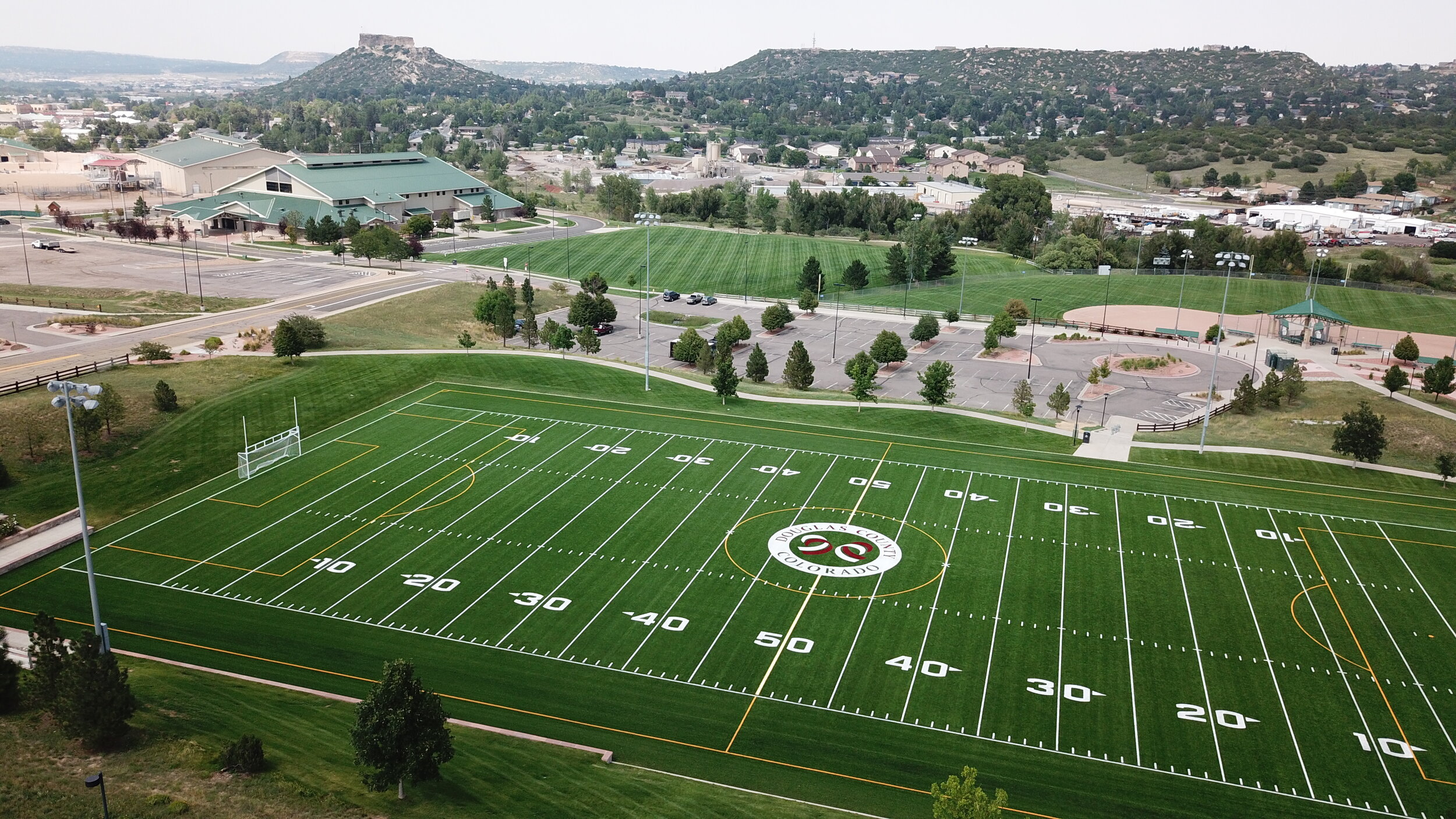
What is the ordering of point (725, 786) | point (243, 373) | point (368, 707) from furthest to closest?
point (243, 373) → point (725, 786) → point (368, 707)

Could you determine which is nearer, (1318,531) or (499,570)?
(499,570)

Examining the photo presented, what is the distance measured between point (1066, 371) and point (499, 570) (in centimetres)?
5402

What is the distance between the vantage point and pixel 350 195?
441 feet

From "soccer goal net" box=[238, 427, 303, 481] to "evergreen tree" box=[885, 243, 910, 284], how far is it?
71.9m

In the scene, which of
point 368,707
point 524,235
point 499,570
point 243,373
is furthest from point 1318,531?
point 524,235

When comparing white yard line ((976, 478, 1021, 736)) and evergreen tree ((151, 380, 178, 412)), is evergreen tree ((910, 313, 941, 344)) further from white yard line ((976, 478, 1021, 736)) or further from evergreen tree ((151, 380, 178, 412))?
evergreen tree ((151, 380, 178, 412))

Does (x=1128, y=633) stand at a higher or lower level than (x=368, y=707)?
lower

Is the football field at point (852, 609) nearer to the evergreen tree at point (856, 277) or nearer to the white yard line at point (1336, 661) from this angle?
the white yard line at point (1336, 661)

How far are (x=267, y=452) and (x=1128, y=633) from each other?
38.8 metres

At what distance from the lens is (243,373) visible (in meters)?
57.3

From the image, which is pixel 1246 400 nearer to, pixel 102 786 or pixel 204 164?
pixel 102 786

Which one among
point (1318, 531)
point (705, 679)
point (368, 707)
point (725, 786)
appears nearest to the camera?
point (368, 707)

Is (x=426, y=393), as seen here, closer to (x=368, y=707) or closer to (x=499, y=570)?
(x=499, y=570)

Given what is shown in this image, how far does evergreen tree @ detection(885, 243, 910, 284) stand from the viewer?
10706 cm
